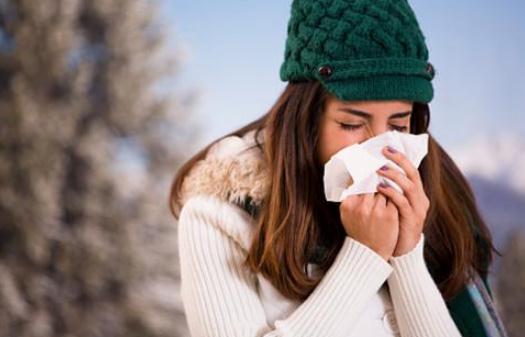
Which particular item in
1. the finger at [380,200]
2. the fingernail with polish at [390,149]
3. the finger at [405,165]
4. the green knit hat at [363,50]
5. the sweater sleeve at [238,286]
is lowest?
the sweater sleeve at [238,286]

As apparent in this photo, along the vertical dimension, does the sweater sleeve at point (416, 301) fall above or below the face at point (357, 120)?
below

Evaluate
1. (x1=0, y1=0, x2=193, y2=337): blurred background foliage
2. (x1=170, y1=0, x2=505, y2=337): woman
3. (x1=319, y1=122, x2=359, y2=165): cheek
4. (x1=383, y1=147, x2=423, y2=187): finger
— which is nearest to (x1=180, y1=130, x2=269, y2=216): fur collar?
(x1=170, y1=0, x2=505, y2=337): woman

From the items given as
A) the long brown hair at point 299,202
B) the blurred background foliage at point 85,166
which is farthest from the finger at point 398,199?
the blurred background foliage at point 85,166

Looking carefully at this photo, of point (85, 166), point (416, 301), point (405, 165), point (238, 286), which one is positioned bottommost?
point (416, 301)

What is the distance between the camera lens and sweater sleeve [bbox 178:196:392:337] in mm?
1248

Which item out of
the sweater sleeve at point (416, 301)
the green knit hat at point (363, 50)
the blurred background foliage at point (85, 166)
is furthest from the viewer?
the blurred background foliage at point (85, 166)

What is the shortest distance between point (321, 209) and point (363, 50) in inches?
10.9

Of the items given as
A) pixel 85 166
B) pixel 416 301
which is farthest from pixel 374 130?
pixel 85 166

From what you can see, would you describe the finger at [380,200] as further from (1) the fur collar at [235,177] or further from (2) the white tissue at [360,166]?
(1) the fur collar at [235,177]

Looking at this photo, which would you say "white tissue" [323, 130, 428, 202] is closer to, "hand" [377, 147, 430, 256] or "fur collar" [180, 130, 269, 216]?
"hand" [377, 147, 430, 256]

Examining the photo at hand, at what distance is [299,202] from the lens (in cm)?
130

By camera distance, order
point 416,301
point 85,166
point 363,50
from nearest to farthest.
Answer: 1. point 363,50
2. point 416,301
3. point 85,166

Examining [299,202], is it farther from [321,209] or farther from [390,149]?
[390,149]

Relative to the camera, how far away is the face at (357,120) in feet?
4.05
